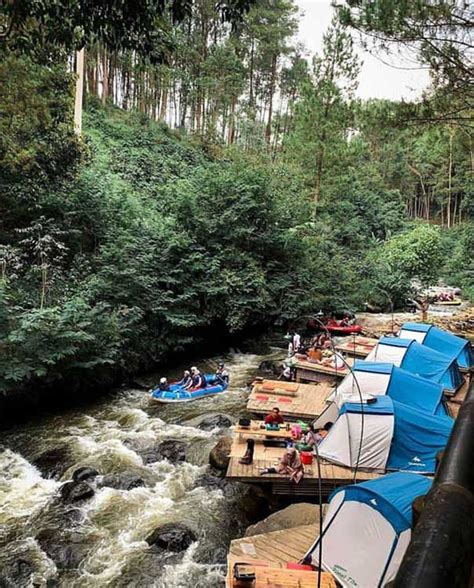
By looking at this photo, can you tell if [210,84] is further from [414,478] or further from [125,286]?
[414,478]

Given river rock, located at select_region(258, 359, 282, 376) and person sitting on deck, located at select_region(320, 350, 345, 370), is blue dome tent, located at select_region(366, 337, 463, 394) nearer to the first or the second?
person sitting on deck, located at select_region(320, 350, 345, 370)

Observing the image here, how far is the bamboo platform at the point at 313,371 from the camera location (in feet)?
50.3

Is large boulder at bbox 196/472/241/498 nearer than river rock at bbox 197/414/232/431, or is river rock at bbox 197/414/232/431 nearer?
large boulder at bbox 196/472/241/498

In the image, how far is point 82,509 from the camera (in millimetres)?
8586

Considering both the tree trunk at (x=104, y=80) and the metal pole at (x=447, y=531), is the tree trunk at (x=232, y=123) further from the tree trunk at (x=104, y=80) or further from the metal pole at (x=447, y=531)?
the metal pole at (x=447, y=531)

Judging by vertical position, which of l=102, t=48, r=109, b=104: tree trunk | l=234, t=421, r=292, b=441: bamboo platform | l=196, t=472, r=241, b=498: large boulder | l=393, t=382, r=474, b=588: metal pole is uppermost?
l=102, t=48, r=109, b=104: tree trunk

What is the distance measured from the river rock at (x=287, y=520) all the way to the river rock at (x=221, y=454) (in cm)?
237

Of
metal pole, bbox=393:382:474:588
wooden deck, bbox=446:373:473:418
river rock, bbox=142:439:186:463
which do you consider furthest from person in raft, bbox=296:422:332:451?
metal pole, bbox=393:382:474:588

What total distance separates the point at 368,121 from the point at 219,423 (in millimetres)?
8977

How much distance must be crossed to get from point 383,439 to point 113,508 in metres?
5.45

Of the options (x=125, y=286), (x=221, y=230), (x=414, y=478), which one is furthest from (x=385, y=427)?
(x=221, y=230)

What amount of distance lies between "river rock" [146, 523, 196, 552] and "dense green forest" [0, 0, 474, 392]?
221 inches

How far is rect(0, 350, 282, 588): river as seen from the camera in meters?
7.14

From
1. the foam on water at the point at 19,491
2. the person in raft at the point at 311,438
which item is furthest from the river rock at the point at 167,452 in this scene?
the person in raft at the point at 311,438
